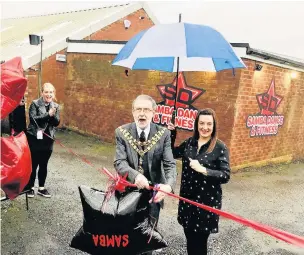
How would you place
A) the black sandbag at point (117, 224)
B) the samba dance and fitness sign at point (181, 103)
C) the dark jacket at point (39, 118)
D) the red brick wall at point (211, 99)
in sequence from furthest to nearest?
1. the samba dance and fitness sign at point (181, 103)
2. the red brick wall at point (211, 99)
3. the dark jacket at point (39, 118)
4. the black sandbag at point (117, 224)

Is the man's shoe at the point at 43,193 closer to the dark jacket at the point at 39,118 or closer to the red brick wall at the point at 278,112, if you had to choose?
the dark jacket at the point at 39,118

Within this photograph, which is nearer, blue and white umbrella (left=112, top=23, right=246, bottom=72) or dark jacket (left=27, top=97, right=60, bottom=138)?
blue and white umbrella (left=112, top=23, right=246, bottom=72)

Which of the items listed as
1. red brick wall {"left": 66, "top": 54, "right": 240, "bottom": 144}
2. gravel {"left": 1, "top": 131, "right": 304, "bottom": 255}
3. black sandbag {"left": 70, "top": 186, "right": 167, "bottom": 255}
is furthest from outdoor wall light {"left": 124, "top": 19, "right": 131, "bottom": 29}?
black sandbag {"left": 70, "top": 186, "right": 167, "bottom": 255}

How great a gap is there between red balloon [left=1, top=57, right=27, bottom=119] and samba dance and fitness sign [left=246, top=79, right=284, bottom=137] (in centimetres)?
626

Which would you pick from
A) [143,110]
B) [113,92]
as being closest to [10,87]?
[143,110]

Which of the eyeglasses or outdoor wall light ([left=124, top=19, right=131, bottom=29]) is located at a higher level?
outdoor wall light ([left=124, top=19, right=131, bottom=29])

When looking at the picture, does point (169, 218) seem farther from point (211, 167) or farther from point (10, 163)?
point (10, 163)

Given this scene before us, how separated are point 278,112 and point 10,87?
7.70 meters

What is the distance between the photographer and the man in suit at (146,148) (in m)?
2.62

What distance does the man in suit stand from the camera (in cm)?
262

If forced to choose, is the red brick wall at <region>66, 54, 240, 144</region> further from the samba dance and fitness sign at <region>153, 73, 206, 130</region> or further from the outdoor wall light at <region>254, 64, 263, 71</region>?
the outdoor wall light at <region>254, 64, 263, 71</region>

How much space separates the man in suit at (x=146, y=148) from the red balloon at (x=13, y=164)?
0.75 m

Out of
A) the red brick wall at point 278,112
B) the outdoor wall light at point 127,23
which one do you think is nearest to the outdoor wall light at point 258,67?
the red brick wall at point 278,112

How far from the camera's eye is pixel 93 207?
2.30 meters
